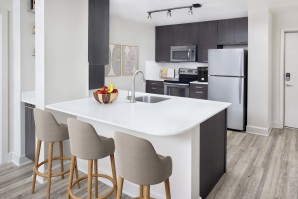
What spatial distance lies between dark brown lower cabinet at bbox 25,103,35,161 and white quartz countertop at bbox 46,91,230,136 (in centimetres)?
65

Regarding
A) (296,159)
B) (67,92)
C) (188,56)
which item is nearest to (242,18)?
(188,56)

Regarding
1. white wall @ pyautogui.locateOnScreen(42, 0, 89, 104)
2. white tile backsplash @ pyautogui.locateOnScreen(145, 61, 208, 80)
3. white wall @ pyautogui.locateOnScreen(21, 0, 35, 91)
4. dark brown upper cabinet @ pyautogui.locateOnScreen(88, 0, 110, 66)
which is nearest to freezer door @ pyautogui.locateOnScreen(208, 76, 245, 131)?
white tile backsplash @ pyautogui.locateOnScreen(145, 61, 208, 80)

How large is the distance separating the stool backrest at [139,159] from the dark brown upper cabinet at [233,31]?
4.62 meters

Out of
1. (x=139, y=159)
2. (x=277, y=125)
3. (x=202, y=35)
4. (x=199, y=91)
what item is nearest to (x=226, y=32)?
(x=202, y=35)

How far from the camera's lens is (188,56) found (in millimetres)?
6125

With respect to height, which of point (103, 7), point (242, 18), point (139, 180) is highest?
point (242, 18)

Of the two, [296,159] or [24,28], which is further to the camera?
[296,159]

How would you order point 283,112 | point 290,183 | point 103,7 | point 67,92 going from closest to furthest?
point 290,183, point 67,92, point 103,7, point 283,112

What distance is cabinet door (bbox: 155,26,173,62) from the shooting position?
6.64 m

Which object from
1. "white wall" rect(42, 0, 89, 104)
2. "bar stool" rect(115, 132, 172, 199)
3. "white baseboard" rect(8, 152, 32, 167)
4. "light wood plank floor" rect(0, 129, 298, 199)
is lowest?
"light wood plank floor" rect(0, 129, 298, 199)

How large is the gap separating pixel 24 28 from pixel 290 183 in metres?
3.72

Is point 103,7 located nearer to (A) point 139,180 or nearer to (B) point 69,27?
(B) point 69,27

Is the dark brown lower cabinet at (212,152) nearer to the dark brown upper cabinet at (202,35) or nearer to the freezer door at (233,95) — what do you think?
the freezer door at (233,95)

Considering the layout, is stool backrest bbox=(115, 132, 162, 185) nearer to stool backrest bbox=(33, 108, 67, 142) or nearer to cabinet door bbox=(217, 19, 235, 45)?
stool backrest bbox=(33, 108, 67, 142)
